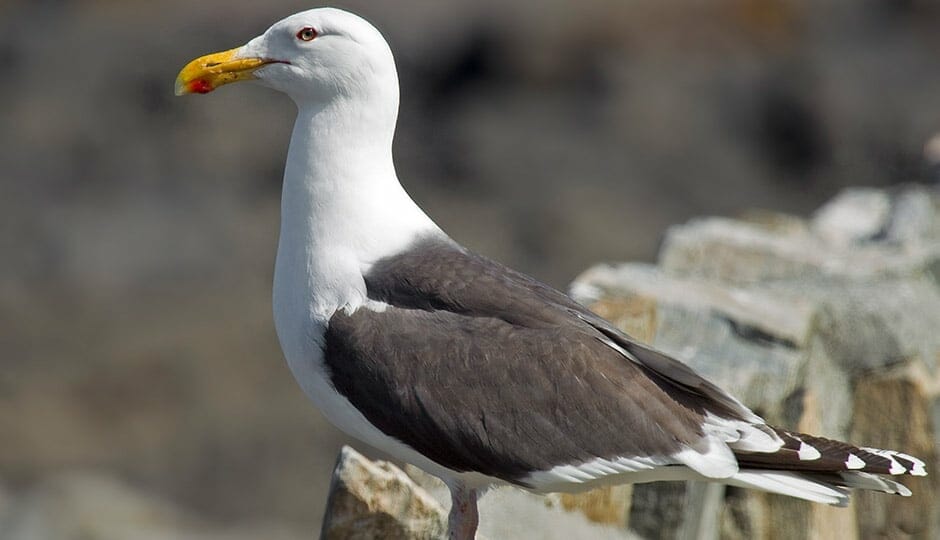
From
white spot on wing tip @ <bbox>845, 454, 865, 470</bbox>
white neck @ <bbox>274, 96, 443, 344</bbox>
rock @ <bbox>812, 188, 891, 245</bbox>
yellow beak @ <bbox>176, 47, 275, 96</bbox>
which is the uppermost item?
rock @ <bbox>812, 188, 891, 245</bbox>

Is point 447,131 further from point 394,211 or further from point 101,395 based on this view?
point 394,211

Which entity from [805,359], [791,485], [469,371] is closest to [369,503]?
[469,371]

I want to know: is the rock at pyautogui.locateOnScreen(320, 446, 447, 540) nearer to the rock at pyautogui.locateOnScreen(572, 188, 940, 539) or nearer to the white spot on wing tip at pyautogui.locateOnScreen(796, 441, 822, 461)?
the rock at pyautogui.locateOnScreen(572, 188, 940, 539)

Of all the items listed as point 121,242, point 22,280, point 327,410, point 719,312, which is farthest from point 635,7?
point 327,410

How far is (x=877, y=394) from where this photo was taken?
5.15m

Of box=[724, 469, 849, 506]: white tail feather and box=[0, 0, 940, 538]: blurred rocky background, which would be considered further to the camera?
box=[0, 0, 940, 538]: blurred rocky background

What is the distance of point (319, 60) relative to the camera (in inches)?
171

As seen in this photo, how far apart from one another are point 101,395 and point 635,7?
8.73 meters

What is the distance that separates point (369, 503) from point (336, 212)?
83 cm

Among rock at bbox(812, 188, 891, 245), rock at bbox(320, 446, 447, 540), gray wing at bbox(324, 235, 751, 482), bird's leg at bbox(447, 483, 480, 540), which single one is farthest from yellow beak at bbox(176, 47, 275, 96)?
rock at bbox(812, 188, 891, 245)

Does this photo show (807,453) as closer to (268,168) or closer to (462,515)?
(462,515)

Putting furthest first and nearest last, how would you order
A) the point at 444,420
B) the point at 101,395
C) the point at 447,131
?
1. the point at 447,131
2. the point at 101,395
3. the point at 444,420

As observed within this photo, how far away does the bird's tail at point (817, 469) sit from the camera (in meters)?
3.96

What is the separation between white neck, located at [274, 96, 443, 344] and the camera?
13.7 ft
